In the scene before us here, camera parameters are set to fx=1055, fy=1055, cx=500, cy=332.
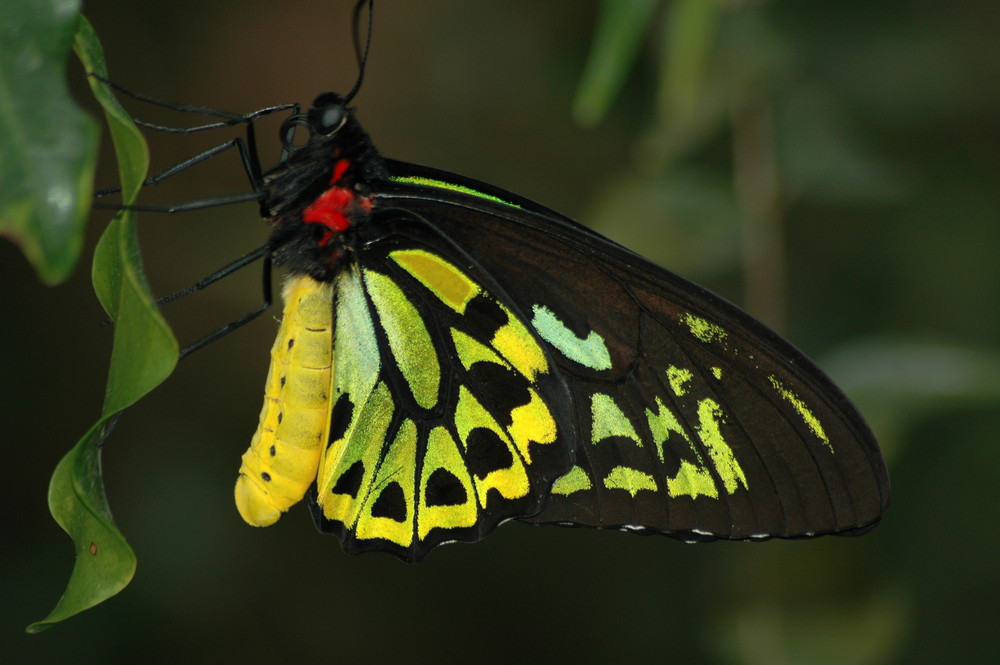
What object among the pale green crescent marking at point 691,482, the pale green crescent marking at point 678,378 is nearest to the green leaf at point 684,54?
the pale green crescent marking at point 678,378

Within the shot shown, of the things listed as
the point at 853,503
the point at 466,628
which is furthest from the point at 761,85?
the point at 466,628

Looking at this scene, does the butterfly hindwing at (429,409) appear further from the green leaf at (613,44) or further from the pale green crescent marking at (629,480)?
the green leaf at (613,44)

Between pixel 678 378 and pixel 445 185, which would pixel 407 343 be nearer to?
pixel 445 185

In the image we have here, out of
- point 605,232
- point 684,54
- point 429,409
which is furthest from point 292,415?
point 605,232

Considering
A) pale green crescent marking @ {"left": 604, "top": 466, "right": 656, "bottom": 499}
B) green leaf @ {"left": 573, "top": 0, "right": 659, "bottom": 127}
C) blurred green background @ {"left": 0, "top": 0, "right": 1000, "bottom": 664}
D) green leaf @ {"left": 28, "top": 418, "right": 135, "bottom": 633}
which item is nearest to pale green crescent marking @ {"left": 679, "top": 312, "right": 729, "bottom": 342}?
pale green crescent marking @ {"left": 604, "top": 466, "right": 656, "bottom": 499}

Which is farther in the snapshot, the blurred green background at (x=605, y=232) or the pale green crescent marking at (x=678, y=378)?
the blurred green background at (x=605, y=232)

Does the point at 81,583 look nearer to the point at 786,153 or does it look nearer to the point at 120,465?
the point at 786,153
